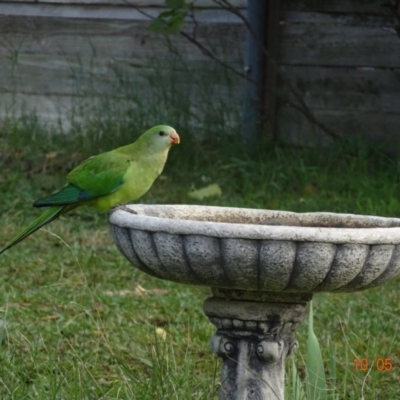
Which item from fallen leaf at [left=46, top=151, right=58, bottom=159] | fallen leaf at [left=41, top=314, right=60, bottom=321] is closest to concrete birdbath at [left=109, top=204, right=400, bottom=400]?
fallen leaf at [left=41, top=314, right=60, bottom=321]

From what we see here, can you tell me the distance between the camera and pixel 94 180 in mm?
4035

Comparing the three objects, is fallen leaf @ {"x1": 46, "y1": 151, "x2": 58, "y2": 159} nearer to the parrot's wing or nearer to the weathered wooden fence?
the weathered wooden fence

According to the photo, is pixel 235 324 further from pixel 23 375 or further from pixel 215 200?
pixel 215 200

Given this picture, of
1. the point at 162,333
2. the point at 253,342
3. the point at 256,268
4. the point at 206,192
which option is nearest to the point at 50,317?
the point at 162,333

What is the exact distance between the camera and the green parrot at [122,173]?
3.98 meters

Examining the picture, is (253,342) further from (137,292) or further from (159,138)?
(137,292)

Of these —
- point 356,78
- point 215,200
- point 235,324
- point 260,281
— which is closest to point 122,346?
point 235,324

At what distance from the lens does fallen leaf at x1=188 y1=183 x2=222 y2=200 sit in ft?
22.5

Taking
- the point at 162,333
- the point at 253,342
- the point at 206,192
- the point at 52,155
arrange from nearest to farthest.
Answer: the point at 253,342
the point at 162,333
the point at 206,192
the point at 52,155

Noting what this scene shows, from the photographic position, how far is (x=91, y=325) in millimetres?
4668
